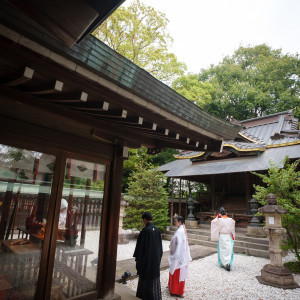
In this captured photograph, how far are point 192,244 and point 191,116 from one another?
25.4ft

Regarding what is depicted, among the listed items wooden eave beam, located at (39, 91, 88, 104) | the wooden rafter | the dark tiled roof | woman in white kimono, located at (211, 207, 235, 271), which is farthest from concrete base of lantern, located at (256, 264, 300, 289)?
the dark tiled roof

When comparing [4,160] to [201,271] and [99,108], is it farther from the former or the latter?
[201,271]

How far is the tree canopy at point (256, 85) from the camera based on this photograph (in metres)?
21.5

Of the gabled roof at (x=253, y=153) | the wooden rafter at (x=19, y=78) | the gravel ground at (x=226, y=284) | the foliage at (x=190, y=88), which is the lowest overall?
the gravel ground at (x=226, y=284)

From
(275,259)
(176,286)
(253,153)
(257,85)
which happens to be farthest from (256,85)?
(176,286)

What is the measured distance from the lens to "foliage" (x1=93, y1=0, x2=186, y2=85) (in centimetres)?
1315

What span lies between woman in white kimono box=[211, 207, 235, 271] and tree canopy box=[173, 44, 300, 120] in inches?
633

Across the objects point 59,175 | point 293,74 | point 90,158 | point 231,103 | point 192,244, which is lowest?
point 192,244

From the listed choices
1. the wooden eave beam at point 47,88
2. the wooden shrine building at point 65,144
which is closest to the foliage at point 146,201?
the wooden shrine building at point 65,144

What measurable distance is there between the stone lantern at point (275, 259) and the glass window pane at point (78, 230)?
439cm

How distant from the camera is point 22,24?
158cm

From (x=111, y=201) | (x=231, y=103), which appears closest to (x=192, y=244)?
(x=111, y=201)

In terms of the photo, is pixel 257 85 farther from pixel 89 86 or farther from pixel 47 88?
pixel 47 88

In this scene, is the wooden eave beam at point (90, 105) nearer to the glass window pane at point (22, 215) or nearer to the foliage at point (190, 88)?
the glass window pane at point (22, 215)
